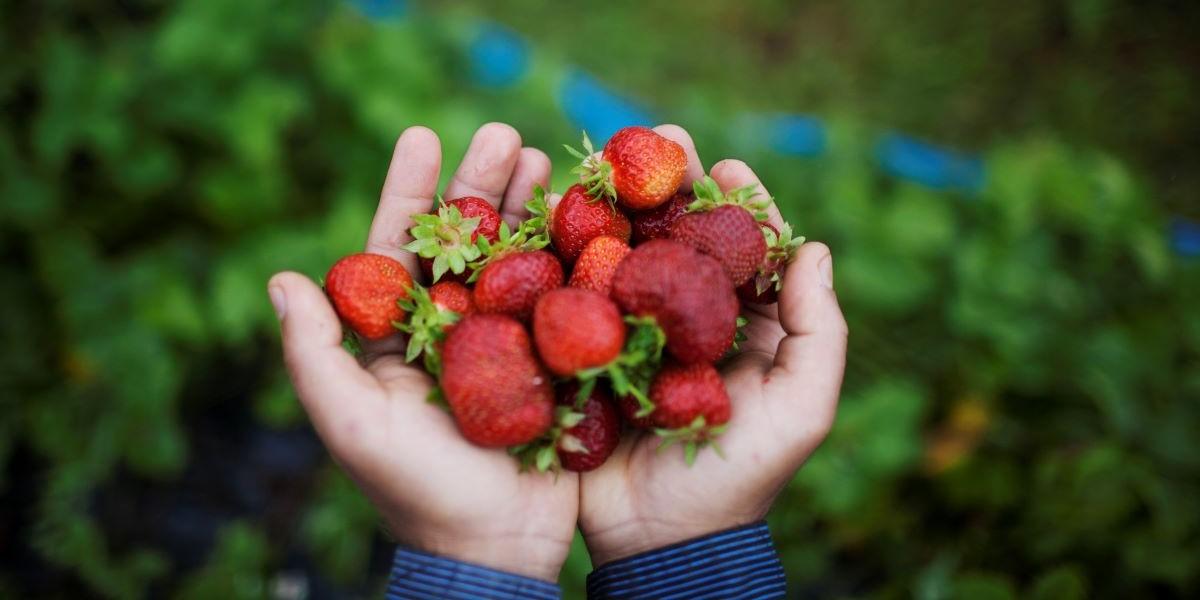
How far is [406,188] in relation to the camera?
6.60ft

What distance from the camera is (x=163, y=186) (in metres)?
3.15

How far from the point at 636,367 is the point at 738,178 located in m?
0.57

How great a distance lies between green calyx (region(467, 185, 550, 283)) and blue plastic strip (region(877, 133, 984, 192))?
227cm

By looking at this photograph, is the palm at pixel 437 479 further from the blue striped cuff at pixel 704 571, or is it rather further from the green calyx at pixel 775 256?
the green calyx at pixel 775 256

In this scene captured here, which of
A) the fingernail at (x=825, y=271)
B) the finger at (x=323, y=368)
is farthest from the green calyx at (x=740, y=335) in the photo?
the finger at (x=323, y=368)

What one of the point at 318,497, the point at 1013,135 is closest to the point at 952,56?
the point at 1013,135

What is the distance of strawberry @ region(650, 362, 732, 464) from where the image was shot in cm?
168

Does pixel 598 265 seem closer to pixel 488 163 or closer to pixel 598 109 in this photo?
pixel 488 163

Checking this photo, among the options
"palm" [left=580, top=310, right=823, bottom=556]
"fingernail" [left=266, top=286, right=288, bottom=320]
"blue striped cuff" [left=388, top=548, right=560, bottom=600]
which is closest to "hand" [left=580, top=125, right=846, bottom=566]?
"palm" [left=580, top=310, right=823, bottom=556]

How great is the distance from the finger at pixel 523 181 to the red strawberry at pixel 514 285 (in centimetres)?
46

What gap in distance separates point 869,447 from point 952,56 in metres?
2.69

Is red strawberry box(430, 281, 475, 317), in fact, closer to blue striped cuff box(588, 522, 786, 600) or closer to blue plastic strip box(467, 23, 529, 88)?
blue striped cuff box(588, 522, 786, 600)

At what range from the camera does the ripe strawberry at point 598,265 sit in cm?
187

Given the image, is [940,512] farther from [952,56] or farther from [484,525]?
[952,56]
